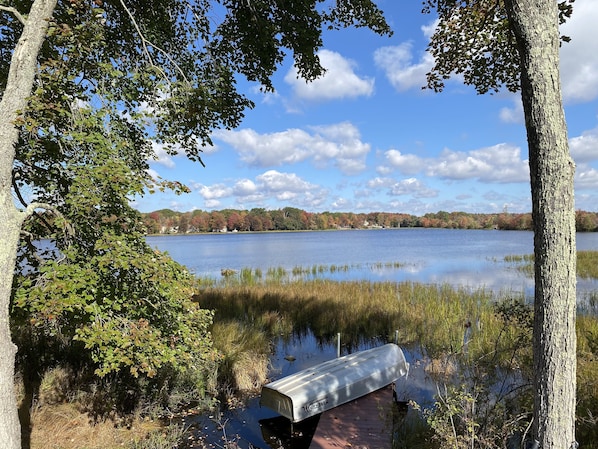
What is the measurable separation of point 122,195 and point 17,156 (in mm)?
1501

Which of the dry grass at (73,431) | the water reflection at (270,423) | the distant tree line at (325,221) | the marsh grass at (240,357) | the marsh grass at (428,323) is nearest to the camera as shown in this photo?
the dry grass at (73,431)

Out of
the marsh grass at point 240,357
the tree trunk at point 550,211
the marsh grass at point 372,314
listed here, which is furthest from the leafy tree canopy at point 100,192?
the marsh grass at point 372,314

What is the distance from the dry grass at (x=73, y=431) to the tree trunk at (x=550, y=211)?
494cm

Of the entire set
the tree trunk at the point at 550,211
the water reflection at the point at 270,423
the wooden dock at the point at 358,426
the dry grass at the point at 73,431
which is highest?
the tree trunk at the point at 550,211

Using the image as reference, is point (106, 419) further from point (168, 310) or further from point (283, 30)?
point (283, 30)

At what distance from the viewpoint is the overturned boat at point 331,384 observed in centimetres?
552

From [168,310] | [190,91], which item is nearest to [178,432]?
[168,310]

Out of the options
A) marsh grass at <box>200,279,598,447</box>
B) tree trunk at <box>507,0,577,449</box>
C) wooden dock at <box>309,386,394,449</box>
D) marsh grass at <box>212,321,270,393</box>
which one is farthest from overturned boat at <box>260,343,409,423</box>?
tree trunk at <box>507,0,577,449</box>

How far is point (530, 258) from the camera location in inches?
1144

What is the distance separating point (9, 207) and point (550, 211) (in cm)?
428

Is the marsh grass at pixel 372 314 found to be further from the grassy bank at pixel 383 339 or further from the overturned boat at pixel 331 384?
the overturned boat at pixel 331 384

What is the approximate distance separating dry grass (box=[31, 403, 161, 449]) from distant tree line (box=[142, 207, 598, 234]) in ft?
254

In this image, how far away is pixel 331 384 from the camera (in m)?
5.92

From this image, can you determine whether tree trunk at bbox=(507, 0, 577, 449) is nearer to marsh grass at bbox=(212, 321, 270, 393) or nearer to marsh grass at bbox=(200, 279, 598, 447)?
marsh grass at bbox=(200, 279, 598, 447)
